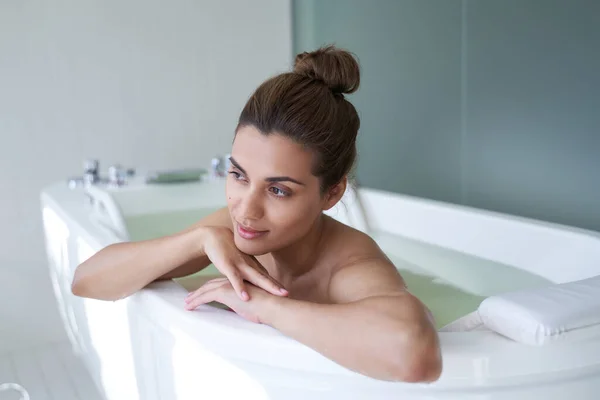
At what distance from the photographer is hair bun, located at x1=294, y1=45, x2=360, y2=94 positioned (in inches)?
42.3

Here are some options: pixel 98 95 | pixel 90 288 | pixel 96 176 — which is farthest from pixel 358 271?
pixel 98 95

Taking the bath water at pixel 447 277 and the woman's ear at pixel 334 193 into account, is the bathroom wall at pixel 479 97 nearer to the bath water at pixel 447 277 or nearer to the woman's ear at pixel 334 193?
the bath water at pixel 447 277

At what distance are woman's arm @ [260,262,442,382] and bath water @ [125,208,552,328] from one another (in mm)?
662

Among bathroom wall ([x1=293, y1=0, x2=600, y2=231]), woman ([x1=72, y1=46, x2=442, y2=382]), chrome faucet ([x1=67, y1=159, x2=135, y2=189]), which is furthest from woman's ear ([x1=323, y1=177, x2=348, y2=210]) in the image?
chrome faucet ([x1=67, y1=159, x2=135, y2=189])

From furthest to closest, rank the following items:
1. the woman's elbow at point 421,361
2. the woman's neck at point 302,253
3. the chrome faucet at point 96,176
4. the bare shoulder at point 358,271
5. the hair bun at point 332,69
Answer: the chrome faucet at point 96,176 → the woman's neck at point 302,253 → the hair bun at point 332,69 → the bare shoulder at point 358,271 → the woman's elbow at point 421,361

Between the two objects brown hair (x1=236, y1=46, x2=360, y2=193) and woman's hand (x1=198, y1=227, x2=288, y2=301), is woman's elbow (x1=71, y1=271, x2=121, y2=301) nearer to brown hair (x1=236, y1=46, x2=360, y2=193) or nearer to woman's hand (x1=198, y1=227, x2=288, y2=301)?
woman's hand (x1=198, y1=227, x2=288, y2=301)

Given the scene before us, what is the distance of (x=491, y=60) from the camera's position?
7.86ft

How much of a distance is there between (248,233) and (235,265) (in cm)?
5

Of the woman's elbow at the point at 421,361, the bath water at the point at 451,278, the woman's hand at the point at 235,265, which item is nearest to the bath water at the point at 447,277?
the bath water at the point at 451,278

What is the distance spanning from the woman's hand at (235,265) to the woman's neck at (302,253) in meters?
0.16

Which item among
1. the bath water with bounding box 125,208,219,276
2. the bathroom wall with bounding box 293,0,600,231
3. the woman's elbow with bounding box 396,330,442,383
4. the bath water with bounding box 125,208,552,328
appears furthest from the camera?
the bath water with bounding box 125,208,219,276

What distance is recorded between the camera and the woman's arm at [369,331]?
2.33 feet

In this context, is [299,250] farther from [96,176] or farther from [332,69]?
[96,176]

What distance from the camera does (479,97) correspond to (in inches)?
97.9
